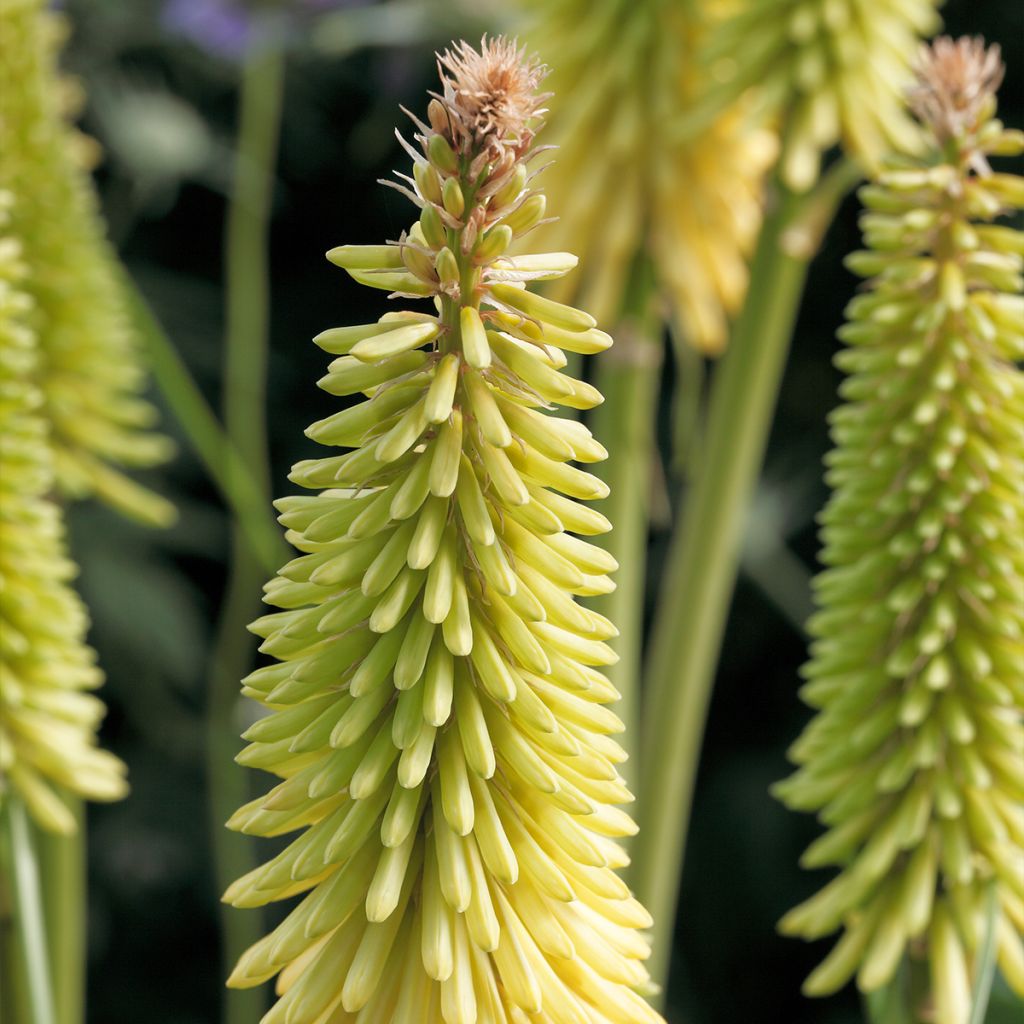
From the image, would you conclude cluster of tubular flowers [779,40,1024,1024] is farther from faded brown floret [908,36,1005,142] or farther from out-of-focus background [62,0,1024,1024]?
out-of-focus background [62,0,1024,1024]

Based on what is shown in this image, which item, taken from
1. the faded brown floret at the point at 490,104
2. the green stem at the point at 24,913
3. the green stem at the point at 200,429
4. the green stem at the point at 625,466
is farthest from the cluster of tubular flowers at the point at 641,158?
the faded brown floret at the point at 490,104

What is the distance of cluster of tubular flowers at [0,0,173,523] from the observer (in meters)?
1.16

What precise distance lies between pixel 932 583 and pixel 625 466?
47 cm

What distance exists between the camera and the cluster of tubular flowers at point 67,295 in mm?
1160

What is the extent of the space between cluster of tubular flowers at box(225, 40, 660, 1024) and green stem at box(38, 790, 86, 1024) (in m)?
0.51

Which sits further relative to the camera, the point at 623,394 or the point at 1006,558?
the point at 623,394

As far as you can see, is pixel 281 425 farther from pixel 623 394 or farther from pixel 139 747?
pixel 623 394

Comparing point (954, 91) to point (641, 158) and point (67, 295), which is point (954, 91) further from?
point (67, 295)

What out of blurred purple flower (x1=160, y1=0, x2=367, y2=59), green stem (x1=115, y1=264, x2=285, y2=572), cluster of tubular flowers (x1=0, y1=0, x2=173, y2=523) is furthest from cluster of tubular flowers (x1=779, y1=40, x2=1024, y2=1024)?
blurred purple flower (x1=160, y1=0, x2=367, y2=59)

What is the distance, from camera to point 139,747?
103 inches

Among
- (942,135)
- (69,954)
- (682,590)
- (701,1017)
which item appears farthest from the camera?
(701,1017)

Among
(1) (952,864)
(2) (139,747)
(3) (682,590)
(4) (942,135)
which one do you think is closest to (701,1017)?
(2) (139,747)

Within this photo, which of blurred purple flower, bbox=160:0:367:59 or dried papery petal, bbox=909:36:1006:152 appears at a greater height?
blurred purple flower, bbox=160:0:367:59

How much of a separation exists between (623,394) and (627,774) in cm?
37
